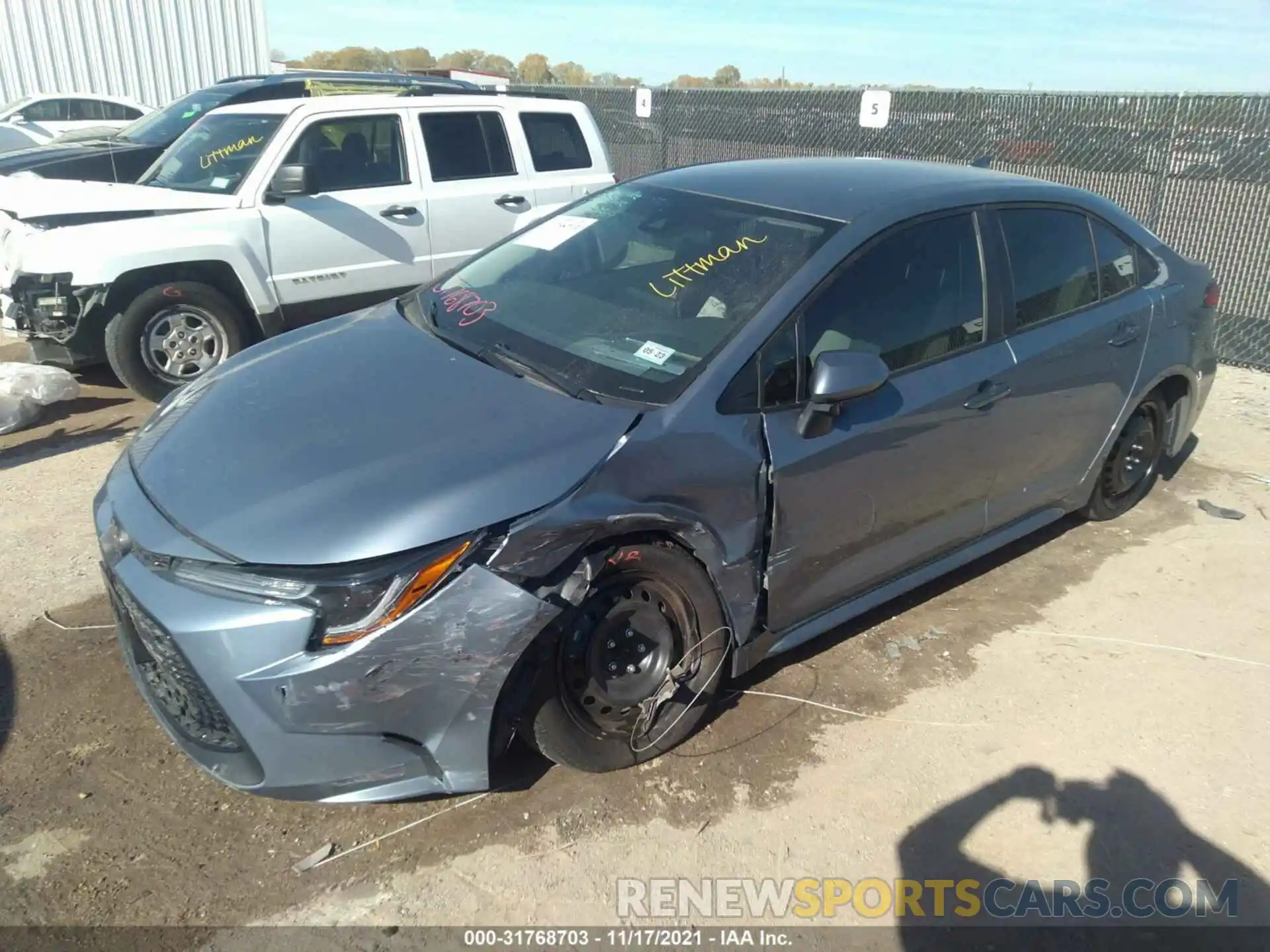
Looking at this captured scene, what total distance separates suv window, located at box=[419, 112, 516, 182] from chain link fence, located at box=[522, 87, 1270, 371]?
3.92m

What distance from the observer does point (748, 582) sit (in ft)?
9.95

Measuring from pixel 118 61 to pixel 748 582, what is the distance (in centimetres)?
2113

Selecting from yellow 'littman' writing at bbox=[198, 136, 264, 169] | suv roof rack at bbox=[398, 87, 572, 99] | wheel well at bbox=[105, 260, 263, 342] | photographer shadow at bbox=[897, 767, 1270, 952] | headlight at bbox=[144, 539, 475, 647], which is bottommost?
photographer shadow at bbox=[897, 767, 1270, 952]

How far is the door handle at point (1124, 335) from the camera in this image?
4.18m

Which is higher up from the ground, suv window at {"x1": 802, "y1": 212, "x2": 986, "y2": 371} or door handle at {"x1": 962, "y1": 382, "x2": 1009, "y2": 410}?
suv window at {"x1": 802, "y1": 212, "x2": 986, "y2": 371}

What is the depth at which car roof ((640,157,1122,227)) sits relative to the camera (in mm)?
3475

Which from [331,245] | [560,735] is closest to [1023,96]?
[331,245]

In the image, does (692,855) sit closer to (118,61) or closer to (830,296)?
(830,296)

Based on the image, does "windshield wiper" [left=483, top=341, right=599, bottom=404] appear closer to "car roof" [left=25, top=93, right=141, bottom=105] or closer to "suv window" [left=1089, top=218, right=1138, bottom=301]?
"suv window" [left=1089, top=218, right=1138, bottom=301]

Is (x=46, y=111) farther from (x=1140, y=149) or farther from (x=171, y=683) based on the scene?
(x=171, y=683)

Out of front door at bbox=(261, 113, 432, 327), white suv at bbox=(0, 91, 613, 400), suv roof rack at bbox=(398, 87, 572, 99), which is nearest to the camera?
white suv at bbox=(0, 91, 613, 400)

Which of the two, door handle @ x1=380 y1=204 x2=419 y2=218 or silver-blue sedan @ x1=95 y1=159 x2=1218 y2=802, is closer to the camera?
silver-blue sedan @ x1=95 y1=159 x2=1218 y2=802

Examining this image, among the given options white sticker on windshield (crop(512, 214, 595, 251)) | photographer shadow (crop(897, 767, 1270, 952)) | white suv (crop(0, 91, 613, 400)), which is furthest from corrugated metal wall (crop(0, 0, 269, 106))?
photographer shadow (crop(897, 767, 1270, 952))

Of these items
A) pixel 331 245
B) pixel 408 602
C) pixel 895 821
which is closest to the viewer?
pixel 408 602
